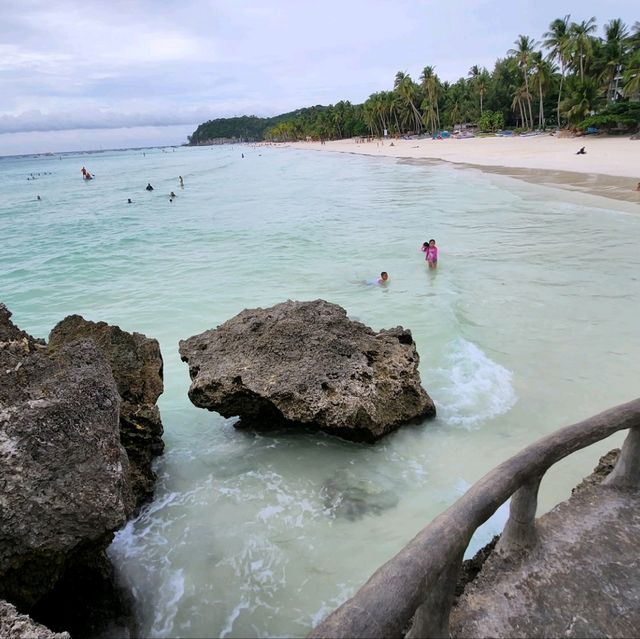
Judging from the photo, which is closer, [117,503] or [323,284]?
[117,503]

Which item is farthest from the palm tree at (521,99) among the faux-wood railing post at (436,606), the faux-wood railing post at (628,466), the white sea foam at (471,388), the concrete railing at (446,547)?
the faux-wood railing post at (436,606)

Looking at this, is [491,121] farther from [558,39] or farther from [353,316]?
[353,316]

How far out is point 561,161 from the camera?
33.7 m

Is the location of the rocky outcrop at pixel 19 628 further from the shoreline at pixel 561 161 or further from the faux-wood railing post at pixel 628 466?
the shoreline at pixel 561 161

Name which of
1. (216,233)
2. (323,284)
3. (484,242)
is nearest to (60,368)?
(323,284)

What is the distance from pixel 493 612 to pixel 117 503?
2.20 metres

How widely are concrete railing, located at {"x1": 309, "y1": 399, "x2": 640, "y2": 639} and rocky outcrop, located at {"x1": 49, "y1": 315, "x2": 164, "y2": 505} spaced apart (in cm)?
329

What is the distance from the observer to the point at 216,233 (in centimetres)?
2205

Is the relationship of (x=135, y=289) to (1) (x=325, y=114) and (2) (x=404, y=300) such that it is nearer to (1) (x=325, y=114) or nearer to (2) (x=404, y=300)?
(2) (x=404, y=300)

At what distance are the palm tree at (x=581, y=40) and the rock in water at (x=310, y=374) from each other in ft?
182

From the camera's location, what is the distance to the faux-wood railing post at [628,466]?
8.82 feet

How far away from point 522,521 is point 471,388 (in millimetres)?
4391

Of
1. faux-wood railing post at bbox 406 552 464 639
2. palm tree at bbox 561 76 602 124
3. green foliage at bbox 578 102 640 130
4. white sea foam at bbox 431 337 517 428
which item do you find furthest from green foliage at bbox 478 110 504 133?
faux-wood railing post at bbox 406 552 464 639

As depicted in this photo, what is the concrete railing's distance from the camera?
1.53 meters
